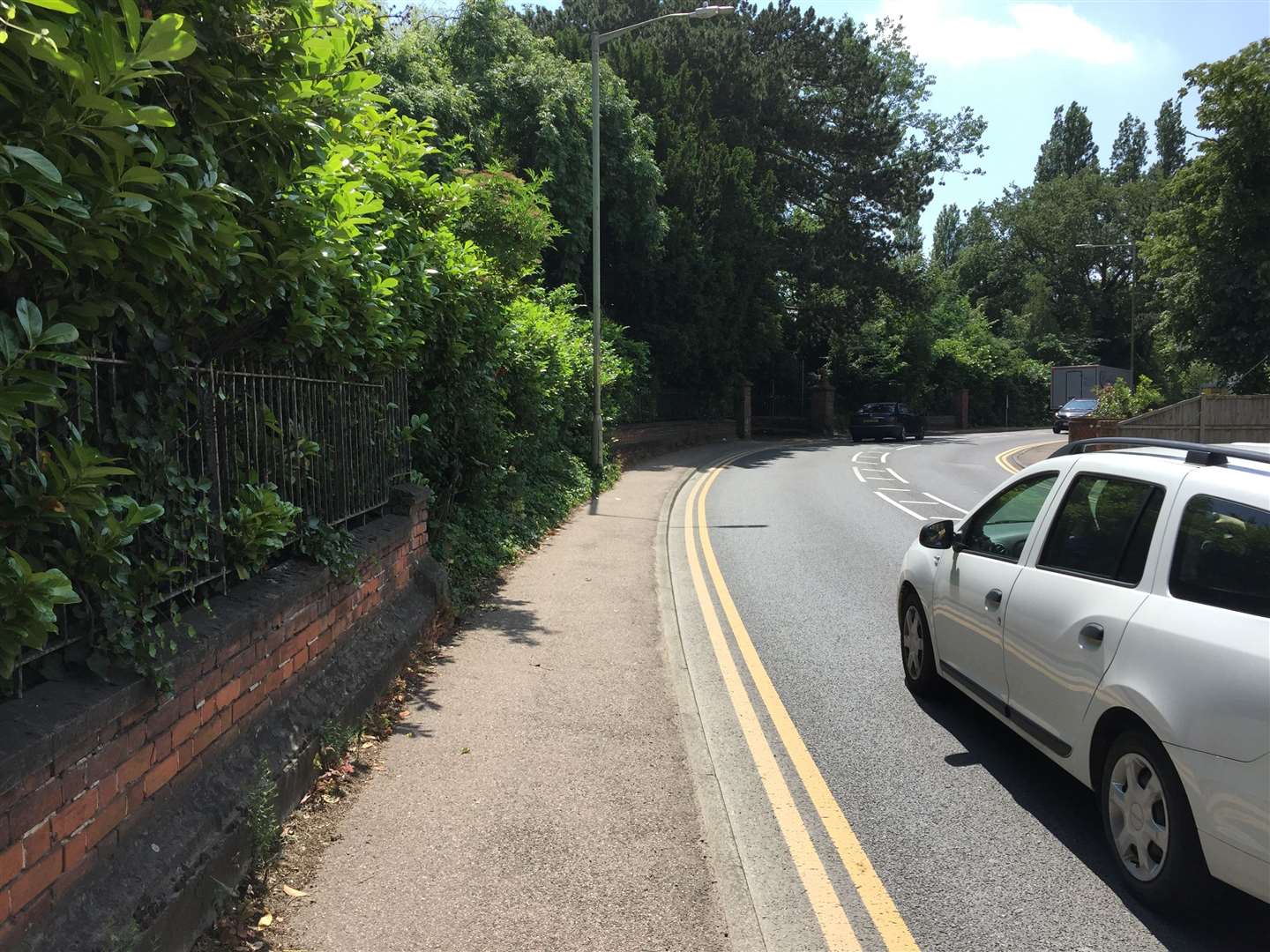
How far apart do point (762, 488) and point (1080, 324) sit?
207 ft

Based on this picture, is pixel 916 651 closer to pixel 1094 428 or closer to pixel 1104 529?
pixel 1104 529

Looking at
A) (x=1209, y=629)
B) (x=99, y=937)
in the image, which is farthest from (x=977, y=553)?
(x=99, y=937)

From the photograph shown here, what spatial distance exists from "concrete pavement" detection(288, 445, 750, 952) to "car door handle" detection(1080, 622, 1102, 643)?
171 cm

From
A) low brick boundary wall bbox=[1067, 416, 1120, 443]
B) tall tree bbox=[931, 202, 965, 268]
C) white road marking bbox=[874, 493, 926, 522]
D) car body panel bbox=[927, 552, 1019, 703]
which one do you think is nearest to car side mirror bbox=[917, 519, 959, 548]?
car body panel bbox=[927, 552, 1019, 703]

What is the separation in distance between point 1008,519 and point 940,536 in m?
0.42

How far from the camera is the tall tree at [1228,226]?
2700 cm

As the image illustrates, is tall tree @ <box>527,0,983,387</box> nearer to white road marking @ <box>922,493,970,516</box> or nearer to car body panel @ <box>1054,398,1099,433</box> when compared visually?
car body panel @ <box>1054,398,1099,433</box>

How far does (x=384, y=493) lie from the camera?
21.6 ft

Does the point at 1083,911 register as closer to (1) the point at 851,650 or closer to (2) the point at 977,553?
(2) the point at 977,553

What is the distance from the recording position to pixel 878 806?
4336 millimetres

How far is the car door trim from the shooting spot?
13.0 ft

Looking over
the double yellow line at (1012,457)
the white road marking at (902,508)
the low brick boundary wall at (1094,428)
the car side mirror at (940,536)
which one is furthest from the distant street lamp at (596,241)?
the car side mirror at (940,536)

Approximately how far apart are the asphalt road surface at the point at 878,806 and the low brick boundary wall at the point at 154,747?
206 centimetres

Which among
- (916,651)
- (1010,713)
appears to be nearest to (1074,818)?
(1010,713)
